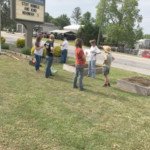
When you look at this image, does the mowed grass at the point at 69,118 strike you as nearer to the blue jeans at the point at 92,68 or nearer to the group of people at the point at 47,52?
the group of people at the point at 47,52

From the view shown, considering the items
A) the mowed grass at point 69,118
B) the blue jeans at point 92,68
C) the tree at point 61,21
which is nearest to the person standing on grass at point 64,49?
the blue jeans at point 92,68

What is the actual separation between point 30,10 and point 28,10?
17 centimetres

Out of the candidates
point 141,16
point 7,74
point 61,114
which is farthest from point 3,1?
point 141,16

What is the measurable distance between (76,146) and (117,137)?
905 millimetres

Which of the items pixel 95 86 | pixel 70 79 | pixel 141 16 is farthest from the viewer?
pixel 141 16

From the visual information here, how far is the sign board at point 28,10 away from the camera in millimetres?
11219

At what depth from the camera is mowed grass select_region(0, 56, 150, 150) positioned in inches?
127

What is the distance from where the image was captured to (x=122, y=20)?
3831cm

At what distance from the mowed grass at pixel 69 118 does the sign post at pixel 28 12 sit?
6.30 m

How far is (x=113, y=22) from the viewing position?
129 ft

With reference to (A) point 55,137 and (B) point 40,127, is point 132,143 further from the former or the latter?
(B) point 40,127

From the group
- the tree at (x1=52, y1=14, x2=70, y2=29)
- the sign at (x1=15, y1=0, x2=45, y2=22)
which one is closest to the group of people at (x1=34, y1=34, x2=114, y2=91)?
the sign at (x1=15, y1=0, x2=45, y2=22)

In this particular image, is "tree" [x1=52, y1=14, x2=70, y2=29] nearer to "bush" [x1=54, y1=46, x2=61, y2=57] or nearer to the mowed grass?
"bush" [x1=54, y1=46, x2=61, y2=57]

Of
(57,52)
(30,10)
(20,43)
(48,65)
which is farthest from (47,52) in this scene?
(20,43)
